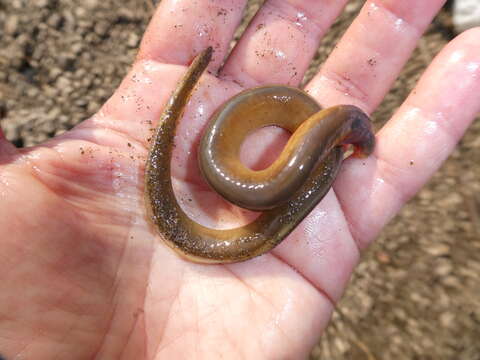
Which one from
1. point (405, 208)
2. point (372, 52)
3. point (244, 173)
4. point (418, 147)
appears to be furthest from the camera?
point (405, 208)

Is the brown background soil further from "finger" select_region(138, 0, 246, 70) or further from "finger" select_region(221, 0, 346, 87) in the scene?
"finger" select_region(138, 0, 246, 70)

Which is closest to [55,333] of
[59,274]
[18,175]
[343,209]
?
[59,274]

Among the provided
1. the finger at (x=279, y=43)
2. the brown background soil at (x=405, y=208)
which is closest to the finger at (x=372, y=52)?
Result: the finger at (x=279, y=43)

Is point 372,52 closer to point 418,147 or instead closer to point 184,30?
point 418,147

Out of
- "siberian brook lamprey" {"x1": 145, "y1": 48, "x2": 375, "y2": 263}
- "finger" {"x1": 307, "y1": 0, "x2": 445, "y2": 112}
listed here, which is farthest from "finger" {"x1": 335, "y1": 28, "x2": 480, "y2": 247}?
"finger" {"x1": 307, "y1": 0, "x2": 445, "y2": 112}

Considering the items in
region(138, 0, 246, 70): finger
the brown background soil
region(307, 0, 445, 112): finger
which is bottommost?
the brown background soil

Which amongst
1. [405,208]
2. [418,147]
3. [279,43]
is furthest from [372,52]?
[405,208]
